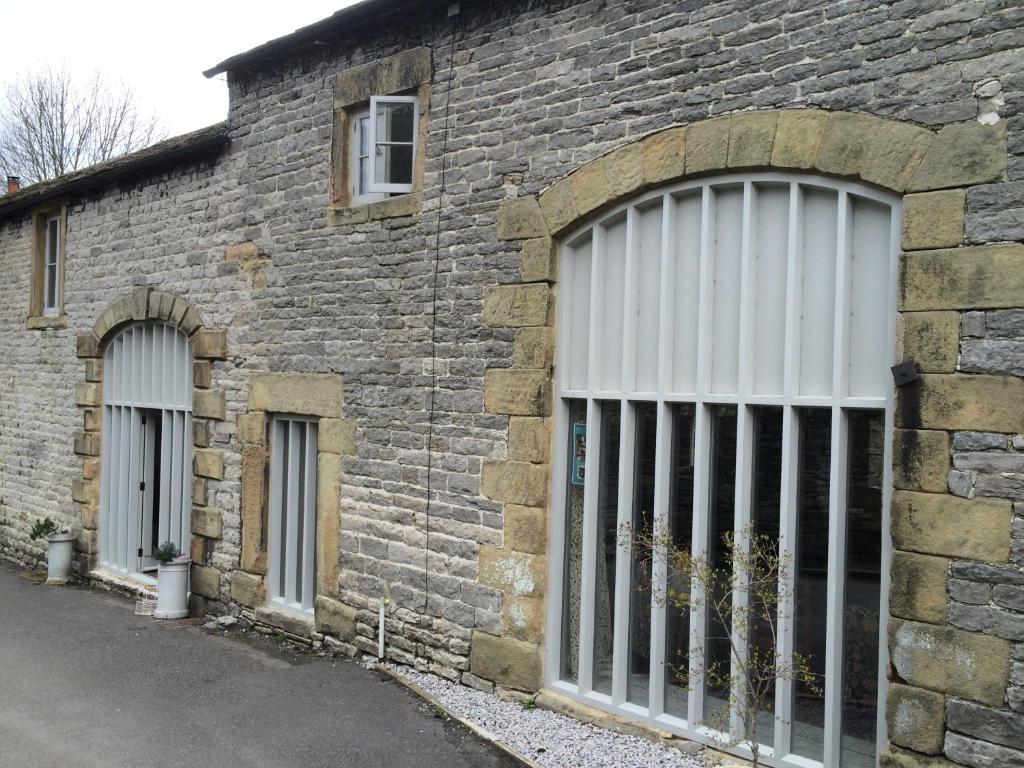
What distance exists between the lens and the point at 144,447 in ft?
32.4

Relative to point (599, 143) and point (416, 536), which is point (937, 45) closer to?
point (599, 143)

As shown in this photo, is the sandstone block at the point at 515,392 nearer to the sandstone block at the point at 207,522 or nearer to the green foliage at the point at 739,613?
the green foliage at the point at 739,613

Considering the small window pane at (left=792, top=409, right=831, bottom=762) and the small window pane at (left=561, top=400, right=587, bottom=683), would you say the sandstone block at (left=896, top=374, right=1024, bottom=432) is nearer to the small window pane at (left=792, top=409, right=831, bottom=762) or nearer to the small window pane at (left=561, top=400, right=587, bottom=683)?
the small window pane at (left=792, top=409, right=831, bottom=762)

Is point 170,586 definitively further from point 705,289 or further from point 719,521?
point 705,289

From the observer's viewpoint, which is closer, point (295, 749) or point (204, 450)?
point (295, 749)

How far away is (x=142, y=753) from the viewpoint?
5.44 m

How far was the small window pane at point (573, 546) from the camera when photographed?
238 inches

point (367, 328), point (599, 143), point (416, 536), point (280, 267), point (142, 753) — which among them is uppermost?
point (599, 143)

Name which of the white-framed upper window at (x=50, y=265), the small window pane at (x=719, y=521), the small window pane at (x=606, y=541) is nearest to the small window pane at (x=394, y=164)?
the small window pane at (x=606, y=541)

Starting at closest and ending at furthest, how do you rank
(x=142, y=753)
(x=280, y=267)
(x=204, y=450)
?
1. (x=142, y=753)
2. (x=280, y=267)
3. (x=204, y=450)

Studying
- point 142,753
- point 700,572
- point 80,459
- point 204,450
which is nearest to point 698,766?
point 700,572

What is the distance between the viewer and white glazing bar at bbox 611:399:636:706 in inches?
226

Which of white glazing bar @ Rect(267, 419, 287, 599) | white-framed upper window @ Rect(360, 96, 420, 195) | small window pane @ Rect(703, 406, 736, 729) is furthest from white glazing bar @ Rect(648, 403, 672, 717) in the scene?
white glazing bar @ Rect(267, 419, 287, 599)

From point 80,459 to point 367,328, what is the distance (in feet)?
17.0
